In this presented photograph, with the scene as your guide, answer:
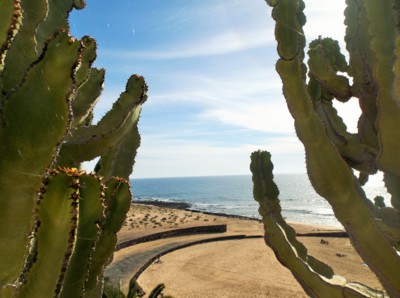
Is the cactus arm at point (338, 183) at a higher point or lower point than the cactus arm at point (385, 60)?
lower

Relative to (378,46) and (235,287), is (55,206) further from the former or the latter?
(235,287)

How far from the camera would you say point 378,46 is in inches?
107

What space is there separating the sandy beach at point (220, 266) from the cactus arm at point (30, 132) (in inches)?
661

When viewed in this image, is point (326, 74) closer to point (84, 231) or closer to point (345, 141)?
point (345, 141)

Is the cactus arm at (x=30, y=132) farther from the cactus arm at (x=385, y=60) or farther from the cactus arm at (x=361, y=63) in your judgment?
the cactus arm at (x=361, y=63)

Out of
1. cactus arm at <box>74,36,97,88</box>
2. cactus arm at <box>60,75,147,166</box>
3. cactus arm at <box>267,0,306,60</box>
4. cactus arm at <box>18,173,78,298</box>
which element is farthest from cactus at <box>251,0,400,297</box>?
cactus arm at <box>18,173,78,298</box>

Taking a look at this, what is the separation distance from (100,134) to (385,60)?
2219mm

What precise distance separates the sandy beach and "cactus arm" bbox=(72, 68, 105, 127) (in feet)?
51.5

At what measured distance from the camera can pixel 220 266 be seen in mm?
25531

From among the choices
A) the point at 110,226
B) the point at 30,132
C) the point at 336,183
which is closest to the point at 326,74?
the point at 336,183

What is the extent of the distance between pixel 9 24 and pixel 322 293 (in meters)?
3.25

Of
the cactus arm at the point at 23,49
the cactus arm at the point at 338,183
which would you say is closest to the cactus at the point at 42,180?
the cactus arm at the point at 23,49

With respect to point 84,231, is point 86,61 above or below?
above

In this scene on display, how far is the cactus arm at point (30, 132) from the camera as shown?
6.11ft
